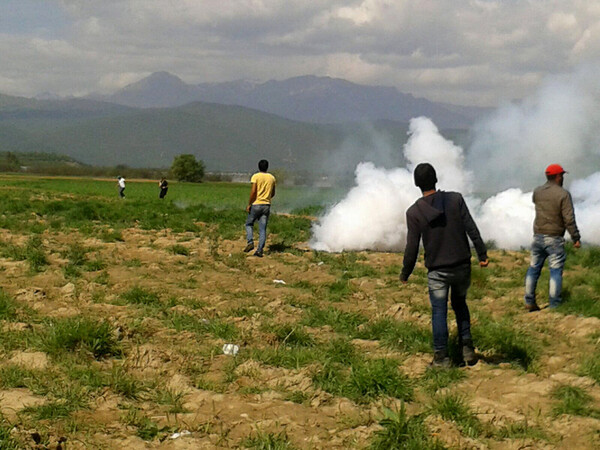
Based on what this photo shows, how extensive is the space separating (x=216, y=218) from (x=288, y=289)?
1071 centimetres

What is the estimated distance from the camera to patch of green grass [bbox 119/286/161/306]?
792 centimetres

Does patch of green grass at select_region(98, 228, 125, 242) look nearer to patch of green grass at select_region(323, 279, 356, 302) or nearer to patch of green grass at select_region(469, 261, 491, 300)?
patch of green grass at select_region(323, 279, 356, 302)

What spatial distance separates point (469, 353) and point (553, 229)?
3143mm

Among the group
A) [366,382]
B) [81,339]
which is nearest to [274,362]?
[366,382]

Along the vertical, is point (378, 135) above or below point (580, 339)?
above

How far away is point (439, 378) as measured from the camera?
17.8 ft

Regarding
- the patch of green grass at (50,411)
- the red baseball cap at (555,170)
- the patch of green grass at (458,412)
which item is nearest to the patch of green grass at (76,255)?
the patch of green grass at (50,411)

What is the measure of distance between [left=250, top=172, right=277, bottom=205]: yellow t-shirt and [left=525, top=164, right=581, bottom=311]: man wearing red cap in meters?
5.65

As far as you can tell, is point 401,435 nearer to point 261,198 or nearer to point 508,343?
point 508,343

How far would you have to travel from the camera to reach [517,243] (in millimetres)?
15273

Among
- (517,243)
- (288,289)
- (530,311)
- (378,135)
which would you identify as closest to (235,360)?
(288,289)

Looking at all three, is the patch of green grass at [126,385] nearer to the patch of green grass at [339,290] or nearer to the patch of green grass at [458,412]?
the patch of green grass at [458,412]

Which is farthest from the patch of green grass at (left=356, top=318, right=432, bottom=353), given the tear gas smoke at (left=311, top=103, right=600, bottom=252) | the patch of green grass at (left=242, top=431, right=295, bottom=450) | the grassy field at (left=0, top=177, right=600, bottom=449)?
the tear gas smoke at (left=311, top=103, right=600, bottom=252)

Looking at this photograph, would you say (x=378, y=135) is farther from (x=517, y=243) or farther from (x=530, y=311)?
(x=530, y=311)
